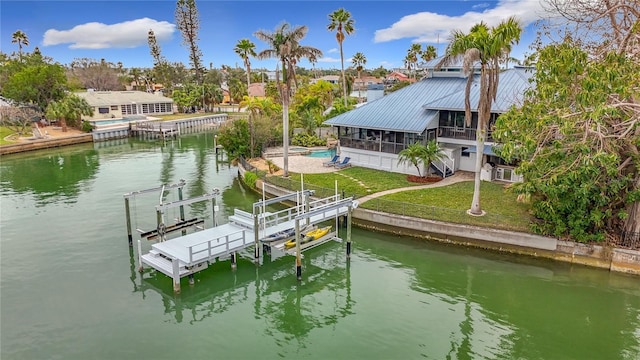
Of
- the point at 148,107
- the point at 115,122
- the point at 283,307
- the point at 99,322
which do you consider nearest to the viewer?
the point at 99,322

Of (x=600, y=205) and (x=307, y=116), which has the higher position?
(x=307, y=116)

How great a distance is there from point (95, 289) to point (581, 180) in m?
21.9

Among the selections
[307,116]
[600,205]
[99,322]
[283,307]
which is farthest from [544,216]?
[307,116]

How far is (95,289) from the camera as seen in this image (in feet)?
62.6

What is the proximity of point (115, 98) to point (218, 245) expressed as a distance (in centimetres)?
6972

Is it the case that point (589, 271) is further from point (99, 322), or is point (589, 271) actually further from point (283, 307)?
point (99, 322)

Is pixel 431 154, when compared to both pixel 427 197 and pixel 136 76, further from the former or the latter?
pixel 136 76

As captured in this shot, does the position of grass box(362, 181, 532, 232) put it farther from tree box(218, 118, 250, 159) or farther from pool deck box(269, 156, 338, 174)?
tree box(218, 118, 250, 159)

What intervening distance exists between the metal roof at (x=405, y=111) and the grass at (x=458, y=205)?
580 centimetres

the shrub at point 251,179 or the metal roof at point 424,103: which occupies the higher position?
the metal roof at point 424,103

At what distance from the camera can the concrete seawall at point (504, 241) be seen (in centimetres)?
2023

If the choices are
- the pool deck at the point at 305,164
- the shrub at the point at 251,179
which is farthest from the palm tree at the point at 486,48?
the shrub at the point at 251,179

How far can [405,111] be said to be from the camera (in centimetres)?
3422

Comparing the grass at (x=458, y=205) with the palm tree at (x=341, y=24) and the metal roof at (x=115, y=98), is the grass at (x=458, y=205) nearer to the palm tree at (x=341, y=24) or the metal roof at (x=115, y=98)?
the palm tree at (x=341, y=24)
